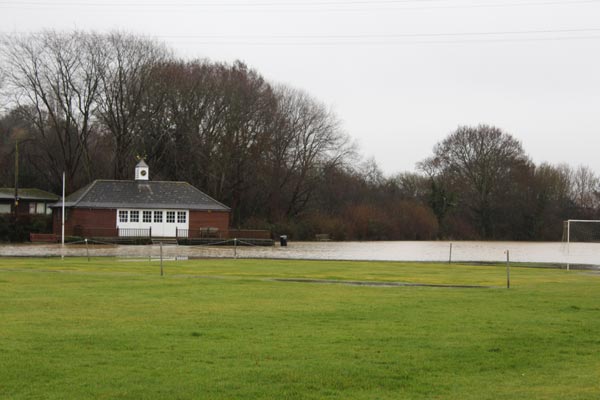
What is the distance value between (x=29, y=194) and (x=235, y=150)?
65.1 feet

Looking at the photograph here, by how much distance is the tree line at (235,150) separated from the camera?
77625 mm

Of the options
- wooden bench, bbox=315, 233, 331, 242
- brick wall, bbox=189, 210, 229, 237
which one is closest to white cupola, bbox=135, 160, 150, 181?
brick wall, bbox=189, 210, 229, 237

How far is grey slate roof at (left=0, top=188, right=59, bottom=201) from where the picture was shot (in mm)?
74944

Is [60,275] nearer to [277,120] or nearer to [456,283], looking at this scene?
[456,283]

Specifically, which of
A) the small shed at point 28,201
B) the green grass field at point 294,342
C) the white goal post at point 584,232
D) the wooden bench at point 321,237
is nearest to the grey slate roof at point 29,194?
the small shed at point 28,201

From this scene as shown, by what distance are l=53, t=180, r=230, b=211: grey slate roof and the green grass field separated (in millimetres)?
45760

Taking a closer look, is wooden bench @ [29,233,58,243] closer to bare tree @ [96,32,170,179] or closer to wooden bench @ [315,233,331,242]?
bare tree @ [96,32,170,179]

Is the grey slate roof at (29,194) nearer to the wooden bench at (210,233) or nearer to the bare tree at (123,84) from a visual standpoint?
the bare tree at (123,84)

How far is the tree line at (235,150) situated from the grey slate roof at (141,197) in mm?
8295


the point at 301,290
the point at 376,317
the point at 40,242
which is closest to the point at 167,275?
the point at 301,290

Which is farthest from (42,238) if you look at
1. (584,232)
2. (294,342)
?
(294,342)

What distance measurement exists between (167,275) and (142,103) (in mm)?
52958

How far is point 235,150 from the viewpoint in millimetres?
82250

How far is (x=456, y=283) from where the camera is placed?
2758cm
